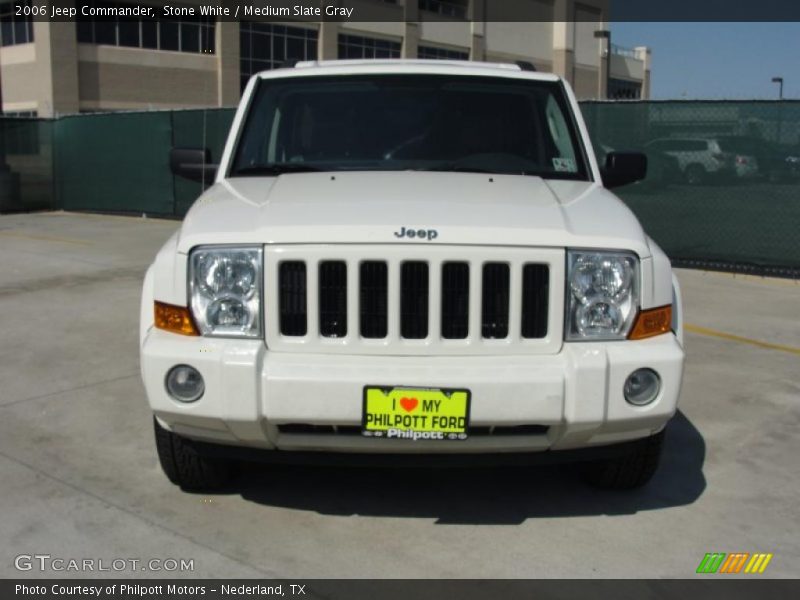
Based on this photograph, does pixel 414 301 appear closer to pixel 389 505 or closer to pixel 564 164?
pixel 389 505

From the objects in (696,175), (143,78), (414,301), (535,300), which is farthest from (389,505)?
(143,78)

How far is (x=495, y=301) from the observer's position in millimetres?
3518

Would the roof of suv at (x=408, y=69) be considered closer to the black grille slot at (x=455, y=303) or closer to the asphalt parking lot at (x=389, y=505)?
the black grille slot at (x=455, y=303)

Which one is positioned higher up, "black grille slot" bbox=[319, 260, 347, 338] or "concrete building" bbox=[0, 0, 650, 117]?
"concrete building" bbox=[0, 0, 650, 117]

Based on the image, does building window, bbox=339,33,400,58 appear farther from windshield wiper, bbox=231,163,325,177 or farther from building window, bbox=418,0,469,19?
windshield wiper, bbox=231,163,325,177

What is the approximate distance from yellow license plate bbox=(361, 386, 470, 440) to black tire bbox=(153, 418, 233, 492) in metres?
0.90

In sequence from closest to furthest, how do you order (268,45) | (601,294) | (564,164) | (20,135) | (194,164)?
(601,294)
(564,164)
(194,164)
(20,135)
(268,45)

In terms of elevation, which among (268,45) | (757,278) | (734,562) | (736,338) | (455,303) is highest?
(268,45)

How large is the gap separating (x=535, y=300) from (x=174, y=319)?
1.38 m

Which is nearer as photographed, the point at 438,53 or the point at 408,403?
A: the point at 408,403

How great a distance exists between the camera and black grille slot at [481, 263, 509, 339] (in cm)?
348

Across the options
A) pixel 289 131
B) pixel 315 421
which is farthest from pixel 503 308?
pixel 289 131

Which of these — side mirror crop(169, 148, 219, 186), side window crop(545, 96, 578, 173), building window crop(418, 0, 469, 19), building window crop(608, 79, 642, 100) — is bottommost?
side mirror crop(169, 148, 219, 186)
